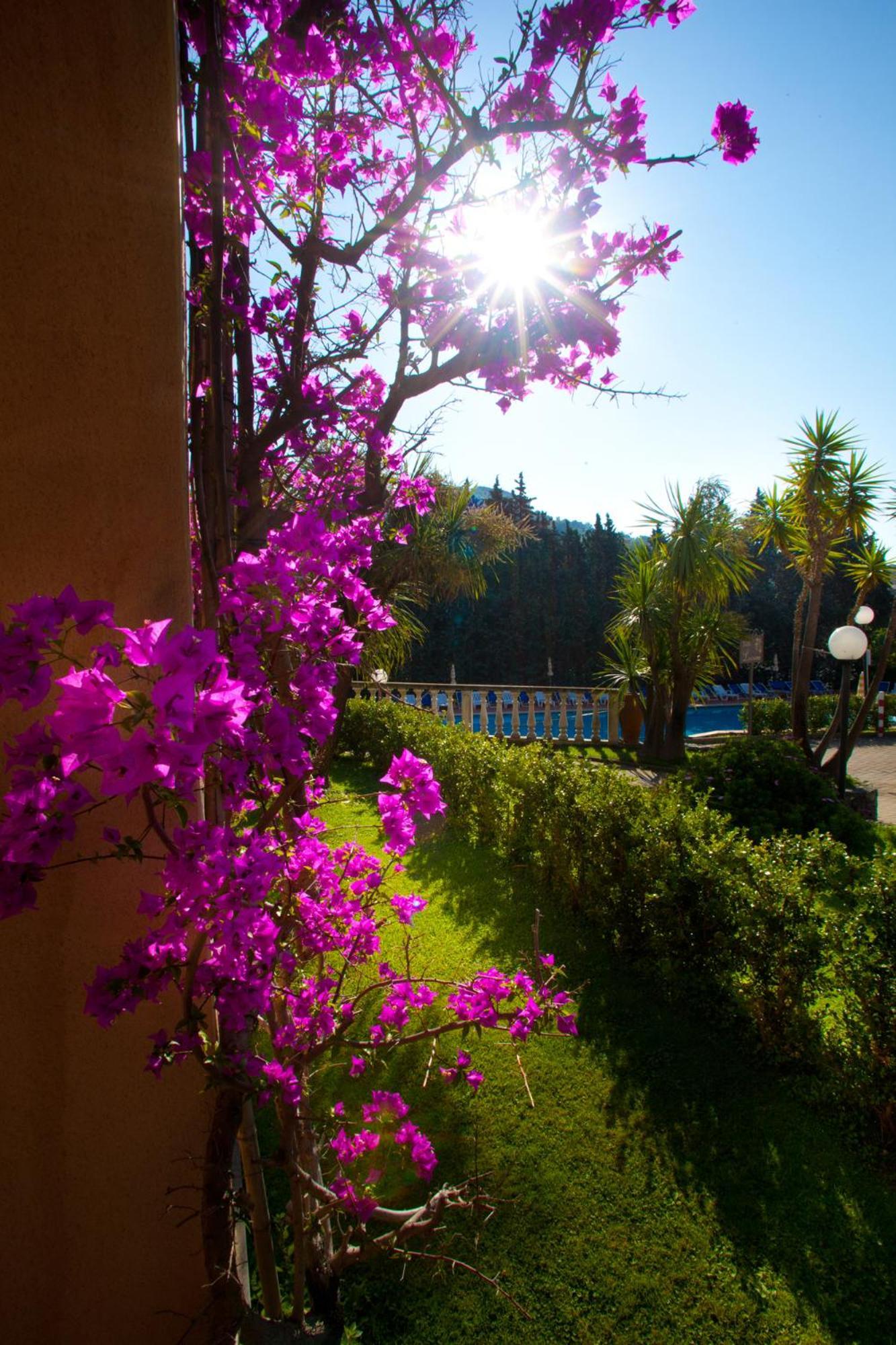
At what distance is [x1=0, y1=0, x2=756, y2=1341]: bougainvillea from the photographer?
0.87 m

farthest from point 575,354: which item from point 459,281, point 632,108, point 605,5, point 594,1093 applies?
point 594,1093

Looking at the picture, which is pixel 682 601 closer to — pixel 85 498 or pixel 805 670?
pixel 805 670

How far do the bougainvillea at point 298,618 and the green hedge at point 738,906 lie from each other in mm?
1046

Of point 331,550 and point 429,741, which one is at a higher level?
Result: point 331,550

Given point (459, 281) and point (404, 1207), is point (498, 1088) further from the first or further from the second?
point (459, 281)

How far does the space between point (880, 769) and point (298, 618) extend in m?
11.0

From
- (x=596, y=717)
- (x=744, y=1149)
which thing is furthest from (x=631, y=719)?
(x=744, y=1149)

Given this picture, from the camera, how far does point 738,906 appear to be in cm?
266

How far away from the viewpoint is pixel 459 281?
232cm

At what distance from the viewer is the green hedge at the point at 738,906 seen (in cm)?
219

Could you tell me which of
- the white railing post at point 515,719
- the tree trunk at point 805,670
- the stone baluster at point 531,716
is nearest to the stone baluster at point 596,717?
the stone baluster at point 531,716

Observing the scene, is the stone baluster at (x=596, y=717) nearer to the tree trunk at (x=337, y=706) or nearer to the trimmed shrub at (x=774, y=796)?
the trimmed shrub at (x=774, y=796)

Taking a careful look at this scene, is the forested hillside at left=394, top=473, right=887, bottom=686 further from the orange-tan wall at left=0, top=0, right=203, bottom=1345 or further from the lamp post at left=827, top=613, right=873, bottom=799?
the orange-tan wall at left=0, top=0, right=203, bottom=1345

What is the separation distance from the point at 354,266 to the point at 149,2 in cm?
94
